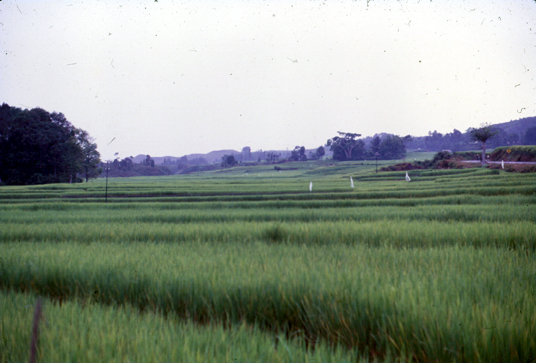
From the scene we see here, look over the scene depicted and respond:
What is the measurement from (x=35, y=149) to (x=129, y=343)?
2091 inches

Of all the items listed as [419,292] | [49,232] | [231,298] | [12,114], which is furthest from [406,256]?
[12,114]

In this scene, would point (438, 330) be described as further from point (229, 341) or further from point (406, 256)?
point (406, 256)

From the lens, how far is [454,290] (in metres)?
2.98

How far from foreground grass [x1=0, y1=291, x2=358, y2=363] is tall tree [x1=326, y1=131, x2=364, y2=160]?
115 m

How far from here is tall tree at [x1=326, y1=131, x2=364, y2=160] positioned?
116 meters

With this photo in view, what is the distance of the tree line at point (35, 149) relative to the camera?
144ft

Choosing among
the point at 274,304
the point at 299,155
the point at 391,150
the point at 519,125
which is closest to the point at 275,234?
the point at 274,304

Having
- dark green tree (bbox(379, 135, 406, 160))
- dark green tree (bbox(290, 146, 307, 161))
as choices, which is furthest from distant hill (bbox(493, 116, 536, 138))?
dark green tree (bbox(290, 146, 307, 161))

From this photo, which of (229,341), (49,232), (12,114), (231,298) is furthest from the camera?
(12,114)

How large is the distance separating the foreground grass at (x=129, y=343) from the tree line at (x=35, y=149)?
50755 mm

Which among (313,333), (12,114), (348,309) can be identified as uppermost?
(12,114)

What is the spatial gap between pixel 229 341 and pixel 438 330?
59.0 inches

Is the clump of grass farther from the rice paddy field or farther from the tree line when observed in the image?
the tree line

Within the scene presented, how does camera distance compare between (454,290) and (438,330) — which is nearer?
(438,330)
